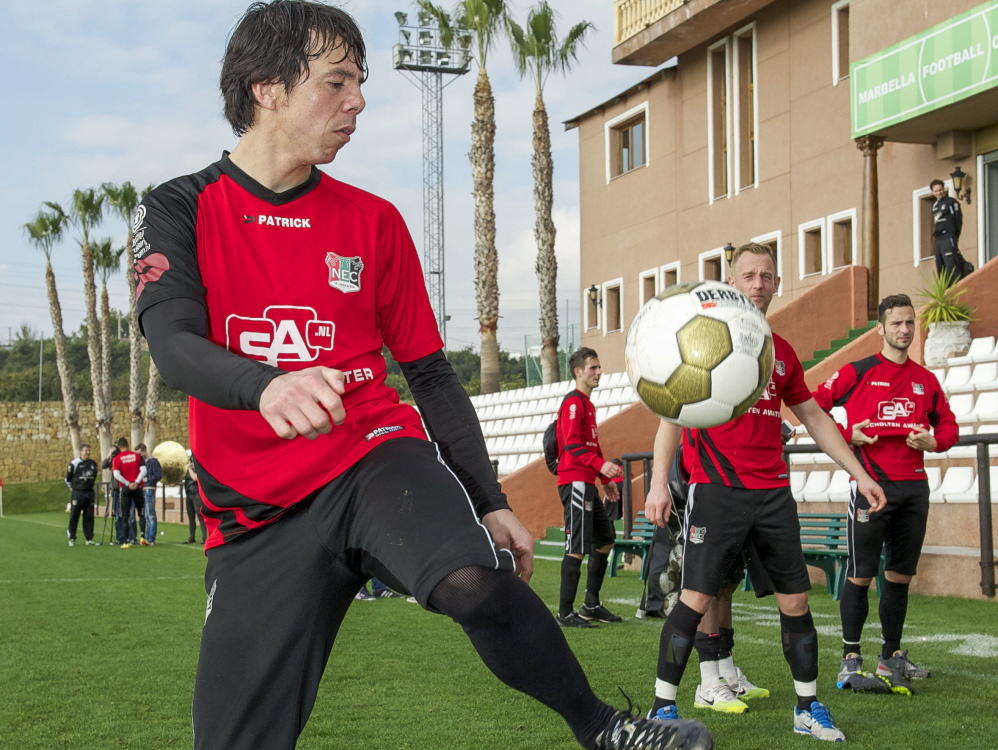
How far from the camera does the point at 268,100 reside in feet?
9.71

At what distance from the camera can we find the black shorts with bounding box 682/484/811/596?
18.1ft

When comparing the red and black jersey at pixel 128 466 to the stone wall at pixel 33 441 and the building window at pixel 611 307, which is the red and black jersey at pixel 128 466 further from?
the stone wall at pixel 33 441

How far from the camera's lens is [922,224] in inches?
918

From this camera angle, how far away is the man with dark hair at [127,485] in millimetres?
22281

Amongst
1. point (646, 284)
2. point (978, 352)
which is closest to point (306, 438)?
point (978, 352)

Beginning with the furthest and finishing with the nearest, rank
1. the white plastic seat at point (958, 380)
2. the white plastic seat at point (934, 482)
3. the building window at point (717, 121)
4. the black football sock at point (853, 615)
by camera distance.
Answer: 1. the building window at point (717, 121)
2. the white plastic seat at point (958, 380)
3. the white plastic seat at point (934, 482)
4. the black football sock at point (853, 615)

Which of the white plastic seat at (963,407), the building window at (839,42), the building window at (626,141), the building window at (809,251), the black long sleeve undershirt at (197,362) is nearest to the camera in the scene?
the black long sleeve undershirt at (197,362)

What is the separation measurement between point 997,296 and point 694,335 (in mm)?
14366

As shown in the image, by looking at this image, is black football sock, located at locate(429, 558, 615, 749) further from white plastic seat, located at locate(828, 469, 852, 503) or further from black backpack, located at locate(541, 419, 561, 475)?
white plastic seat, located at locate(828, 469, 852, 503)

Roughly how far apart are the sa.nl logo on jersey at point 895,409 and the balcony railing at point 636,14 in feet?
75.4

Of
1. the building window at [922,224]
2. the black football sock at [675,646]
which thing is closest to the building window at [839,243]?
the building window at [922,224]

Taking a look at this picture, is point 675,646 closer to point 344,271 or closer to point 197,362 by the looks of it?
point 344,271

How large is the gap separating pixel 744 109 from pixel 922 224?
289 inches

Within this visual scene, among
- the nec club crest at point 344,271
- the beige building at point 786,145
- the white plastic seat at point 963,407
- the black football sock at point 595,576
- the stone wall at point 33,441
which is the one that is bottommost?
the stone wall at point 33,441
